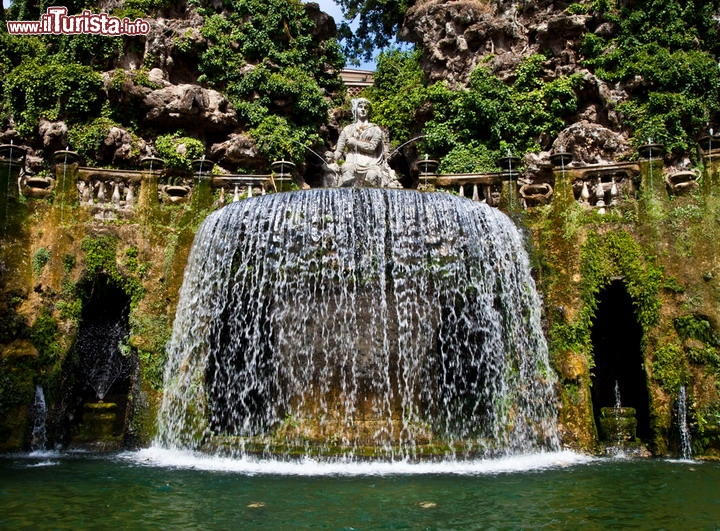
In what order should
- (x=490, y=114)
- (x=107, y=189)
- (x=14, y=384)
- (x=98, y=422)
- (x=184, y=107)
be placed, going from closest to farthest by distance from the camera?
(x=14, y=384)
(x=98, y=422)
(x=107, y=189)
(x=490, y=114)
(x=184, y=107)

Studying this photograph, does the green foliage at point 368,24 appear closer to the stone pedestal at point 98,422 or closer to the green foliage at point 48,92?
the green foliage at point 48,92

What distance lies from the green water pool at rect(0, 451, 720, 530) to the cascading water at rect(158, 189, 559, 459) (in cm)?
108

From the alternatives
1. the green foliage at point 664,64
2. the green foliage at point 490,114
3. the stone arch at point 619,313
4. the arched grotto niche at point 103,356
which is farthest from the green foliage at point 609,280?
the green foliage at point 490,114

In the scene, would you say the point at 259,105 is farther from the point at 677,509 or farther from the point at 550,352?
the point at 677,509

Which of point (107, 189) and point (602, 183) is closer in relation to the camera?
point (602, 183)

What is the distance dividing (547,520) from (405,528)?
1.27 m

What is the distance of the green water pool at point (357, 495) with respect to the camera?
5461mm

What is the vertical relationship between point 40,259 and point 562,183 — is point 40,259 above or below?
below

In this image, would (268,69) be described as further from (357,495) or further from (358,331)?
(357,495)

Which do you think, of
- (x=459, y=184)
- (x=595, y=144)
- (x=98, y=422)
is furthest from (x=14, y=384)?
(x=595, y=144)

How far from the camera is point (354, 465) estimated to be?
862cm

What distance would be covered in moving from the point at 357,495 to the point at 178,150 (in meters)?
17.6

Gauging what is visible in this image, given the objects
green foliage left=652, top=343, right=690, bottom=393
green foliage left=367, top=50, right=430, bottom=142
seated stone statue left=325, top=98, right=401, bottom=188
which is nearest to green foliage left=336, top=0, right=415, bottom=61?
green foliage left=367, top=50, right=430, bottom=142

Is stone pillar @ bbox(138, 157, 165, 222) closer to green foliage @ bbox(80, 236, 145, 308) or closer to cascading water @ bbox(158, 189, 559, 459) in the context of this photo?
green foliage @ bbox(80, 236, 145, 308)
